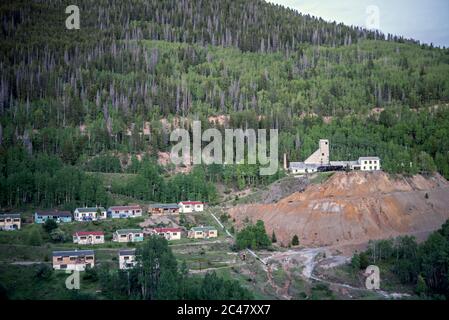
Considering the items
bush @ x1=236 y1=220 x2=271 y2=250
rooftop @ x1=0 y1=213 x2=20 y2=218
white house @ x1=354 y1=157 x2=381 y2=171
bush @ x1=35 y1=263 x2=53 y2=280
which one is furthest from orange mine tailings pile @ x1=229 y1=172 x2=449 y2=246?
bush @ x1=35 y1=263 x2=53 y2=280

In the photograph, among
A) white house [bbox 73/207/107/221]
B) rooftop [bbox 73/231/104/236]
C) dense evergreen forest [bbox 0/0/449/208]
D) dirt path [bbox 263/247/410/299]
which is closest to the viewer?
dirt path [bbox 263/247/410/299]

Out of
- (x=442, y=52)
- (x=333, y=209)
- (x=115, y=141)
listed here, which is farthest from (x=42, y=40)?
(x=333, y=209)

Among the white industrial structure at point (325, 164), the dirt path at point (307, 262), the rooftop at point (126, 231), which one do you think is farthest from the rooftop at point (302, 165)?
the rooftop at point (126, 231)

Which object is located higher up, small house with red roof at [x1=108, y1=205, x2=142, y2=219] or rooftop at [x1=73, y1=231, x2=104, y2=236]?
small house with red roof at [x1=108, y1=205, x2=142, y2=219]

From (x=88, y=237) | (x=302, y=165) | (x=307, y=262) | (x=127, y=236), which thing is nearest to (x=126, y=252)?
(x=127, y=236)

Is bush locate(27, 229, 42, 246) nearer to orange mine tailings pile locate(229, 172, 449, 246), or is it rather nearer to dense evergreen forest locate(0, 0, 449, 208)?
dense evergreen forest locate(0, 0, 449, 208)

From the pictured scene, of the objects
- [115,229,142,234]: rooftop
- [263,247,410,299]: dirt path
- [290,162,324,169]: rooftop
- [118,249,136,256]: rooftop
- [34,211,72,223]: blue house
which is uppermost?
[290,162,324,169]: rooftop
